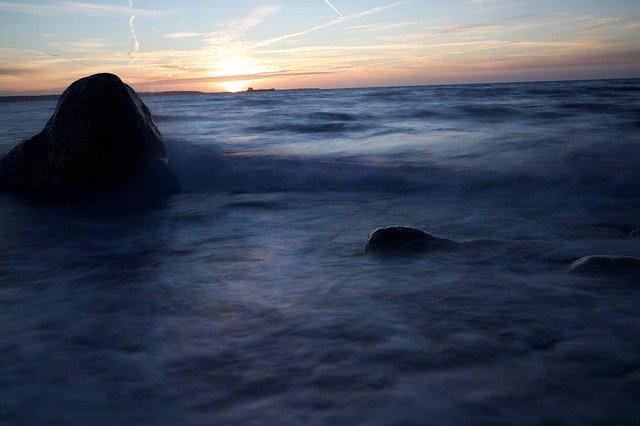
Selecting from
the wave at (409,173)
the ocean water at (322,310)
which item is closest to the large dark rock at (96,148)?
the ocean water at (322,310)

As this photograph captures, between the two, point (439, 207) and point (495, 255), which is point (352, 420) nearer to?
point (495, 255)

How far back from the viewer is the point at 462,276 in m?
2.87

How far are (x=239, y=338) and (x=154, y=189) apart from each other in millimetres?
4093

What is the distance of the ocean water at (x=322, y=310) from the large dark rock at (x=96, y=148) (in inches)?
17.4

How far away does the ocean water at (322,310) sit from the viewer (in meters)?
1.69

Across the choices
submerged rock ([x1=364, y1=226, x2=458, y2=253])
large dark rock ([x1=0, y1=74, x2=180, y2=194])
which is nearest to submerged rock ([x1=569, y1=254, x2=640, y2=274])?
submerged rock ([x1=364, y1=226, x2=458, y2=253])

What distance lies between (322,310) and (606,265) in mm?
1634

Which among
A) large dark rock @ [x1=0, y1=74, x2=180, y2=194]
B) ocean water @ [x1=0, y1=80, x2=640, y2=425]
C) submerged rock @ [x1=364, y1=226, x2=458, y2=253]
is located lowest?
ocean water @ [x1=0, y1=80, x2=640, y2=425]

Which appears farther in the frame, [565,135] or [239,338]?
[565,135]

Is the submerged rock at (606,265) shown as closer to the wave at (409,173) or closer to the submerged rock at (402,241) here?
the submerged rock at (402,241)

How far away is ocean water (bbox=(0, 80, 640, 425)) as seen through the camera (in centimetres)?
169

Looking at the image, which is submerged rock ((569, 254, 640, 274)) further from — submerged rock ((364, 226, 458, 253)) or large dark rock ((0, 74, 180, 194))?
large dark rock ((0, 74, 180, 194))

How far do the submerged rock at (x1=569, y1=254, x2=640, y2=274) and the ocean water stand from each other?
0.08m

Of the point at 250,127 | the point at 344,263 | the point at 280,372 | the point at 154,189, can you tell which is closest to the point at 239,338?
the point at 280,372
